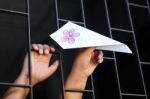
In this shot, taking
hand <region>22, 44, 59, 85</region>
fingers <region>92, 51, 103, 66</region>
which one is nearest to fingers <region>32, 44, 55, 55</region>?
hand <region>22, 44, 59, 85</region>

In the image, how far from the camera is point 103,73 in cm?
336

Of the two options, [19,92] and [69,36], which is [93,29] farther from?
[19,92]

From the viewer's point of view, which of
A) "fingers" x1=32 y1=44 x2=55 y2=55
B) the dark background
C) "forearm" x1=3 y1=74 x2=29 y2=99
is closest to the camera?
"forearm" x1=3 y1=74 x2=29 y2=99

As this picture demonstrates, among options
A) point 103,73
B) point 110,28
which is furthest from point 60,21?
point 103,73

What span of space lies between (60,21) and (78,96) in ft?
2.09

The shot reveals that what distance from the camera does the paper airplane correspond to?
2.54 meters

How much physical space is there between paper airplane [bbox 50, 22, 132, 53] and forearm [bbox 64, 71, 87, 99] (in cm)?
21

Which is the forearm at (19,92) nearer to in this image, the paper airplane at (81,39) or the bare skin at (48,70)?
the bare skin at (48,70)

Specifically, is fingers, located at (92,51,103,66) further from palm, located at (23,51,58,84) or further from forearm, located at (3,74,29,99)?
forearm, located at (3,74,29,99)

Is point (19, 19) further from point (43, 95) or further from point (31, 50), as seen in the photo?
point (31, 50)

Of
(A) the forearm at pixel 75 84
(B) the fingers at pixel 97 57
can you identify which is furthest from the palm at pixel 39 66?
(B) the fingers at pixel 97 57

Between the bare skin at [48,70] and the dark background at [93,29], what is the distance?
51 centimetres

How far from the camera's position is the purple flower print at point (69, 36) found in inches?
100

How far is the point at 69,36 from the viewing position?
256 centimetres
